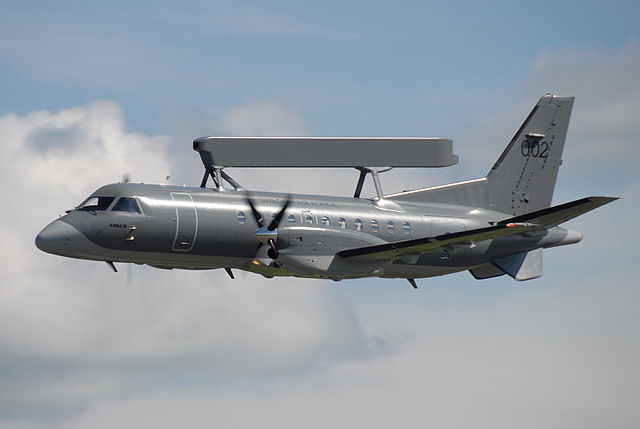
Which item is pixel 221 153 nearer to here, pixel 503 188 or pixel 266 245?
pixel 266 245

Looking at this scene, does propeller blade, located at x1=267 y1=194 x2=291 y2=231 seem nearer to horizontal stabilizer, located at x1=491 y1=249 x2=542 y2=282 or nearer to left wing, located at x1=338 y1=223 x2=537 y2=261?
left wing, located at x1=338 y1=223 x2=537 y2=261

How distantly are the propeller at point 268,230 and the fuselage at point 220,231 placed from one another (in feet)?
0.56

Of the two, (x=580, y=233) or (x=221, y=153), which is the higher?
(x=221, y=153)

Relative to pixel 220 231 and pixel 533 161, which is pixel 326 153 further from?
pixel 533 161

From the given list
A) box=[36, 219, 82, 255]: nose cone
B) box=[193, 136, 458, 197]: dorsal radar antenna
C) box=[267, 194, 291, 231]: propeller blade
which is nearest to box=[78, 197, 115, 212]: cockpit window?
box=[36, 219, 82, 255]: nose cone

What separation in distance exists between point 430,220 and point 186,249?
9.68 m

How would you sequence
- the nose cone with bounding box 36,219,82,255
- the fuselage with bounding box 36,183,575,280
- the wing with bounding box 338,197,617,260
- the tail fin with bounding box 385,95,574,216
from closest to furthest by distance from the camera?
the nose cone with bounding box 36,219,82,255
the wing with bounding box 338,197,617,260
the fuselage with bounding box 36,183,575,280
the tail fin with bounding box 385,95,574,216

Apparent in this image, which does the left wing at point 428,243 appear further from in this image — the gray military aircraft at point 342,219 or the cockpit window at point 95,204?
the cockpit window at point 95,204

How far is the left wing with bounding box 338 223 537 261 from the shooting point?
30859mm

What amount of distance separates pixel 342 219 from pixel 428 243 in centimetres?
352

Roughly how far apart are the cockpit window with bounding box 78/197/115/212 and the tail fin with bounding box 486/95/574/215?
615 inches

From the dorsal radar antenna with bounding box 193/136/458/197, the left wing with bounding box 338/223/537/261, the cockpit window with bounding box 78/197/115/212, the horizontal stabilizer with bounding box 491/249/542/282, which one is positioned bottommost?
the horizontal stabilizer with bounding box 491/249/542/282

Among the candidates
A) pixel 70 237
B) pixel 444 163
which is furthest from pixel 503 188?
pixel 70 237

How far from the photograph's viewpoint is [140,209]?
30781 millimetres
